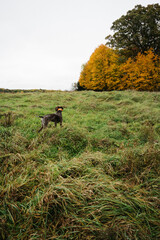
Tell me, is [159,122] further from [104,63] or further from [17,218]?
[104,63]

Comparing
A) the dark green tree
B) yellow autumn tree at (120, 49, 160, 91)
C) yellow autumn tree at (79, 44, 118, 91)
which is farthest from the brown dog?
the dark green tree

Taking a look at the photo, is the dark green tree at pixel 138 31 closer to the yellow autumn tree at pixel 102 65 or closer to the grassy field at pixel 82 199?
the yellow autumn tree at pixel 102 65

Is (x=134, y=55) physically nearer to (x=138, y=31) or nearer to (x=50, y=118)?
(x=138, y=31)

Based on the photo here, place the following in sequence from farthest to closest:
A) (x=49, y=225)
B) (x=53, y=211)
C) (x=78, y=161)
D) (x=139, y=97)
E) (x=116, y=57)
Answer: (x=116, y=57)
(x=139, y=97)
(x=78, y=161)
(x=53, y=211)
(x=49, y=225)

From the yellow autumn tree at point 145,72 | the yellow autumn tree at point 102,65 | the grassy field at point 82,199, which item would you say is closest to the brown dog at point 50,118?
the grassy field at point 82,199

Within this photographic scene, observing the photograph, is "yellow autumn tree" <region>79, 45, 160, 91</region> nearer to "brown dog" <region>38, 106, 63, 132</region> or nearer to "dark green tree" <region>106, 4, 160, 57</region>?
"dark green tree" <region>106, 4, 160, 57</region>

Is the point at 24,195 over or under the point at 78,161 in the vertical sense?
under

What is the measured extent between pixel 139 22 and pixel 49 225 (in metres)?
21.8

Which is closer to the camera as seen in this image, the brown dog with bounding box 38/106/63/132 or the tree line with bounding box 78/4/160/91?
the brown dog with bounding box 38/106/63/132

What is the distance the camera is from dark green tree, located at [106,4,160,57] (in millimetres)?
15938

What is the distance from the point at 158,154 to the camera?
2.34 m

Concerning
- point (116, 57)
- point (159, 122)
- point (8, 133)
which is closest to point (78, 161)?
point (8, 133)

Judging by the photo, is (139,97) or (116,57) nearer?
(139,97)

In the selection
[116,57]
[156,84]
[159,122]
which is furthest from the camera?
[116,57]
